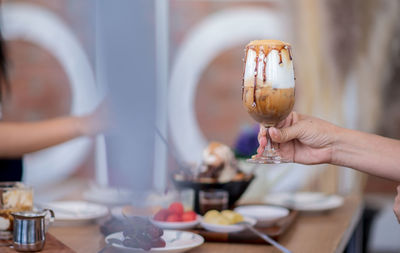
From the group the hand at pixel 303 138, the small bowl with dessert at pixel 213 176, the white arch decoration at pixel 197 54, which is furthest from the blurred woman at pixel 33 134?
the white arch decoration at pixel 197 54

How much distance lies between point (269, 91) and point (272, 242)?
378mm

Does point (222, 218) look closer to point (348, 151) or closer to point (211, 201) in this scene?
point (211, 201)

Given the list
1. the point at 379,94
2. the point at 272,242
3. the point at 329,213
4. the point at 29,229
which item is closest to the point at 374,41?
the point at 379,94

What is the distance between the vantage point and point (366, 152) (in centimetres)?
164

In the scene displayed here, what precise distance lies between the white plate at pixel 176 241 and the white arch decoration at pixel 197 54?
192 centimetres

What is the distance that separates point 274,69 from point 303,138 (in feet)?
0.76

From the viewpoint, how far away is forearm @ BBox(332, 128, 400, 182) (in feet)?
5.35

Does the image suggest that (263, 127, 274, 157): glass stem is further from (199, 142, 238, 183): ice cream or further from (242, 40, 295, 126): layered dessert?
(199, 142, 238, 183): ice cream

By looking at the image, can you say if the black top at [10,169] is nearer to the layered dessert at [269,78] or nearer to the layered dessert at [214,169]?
the layered dessert at [214,169]

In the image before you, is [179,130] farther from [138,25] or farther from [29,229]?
[138,25]

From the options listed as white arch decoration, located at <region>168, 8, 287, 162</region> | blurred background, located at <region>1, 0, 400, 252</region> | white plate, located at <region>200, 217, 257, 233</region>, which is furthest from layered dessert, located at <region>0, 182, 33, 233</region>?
white arch decoration, located at <region>168, 8, 287, 162</region>

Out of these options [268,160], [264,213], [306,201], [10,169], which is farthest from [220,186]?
[10,169]

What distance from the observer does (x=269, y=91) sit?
1.45 metres

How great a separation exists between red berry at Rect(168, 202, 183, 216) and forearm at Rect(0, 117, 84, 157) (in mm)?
514
